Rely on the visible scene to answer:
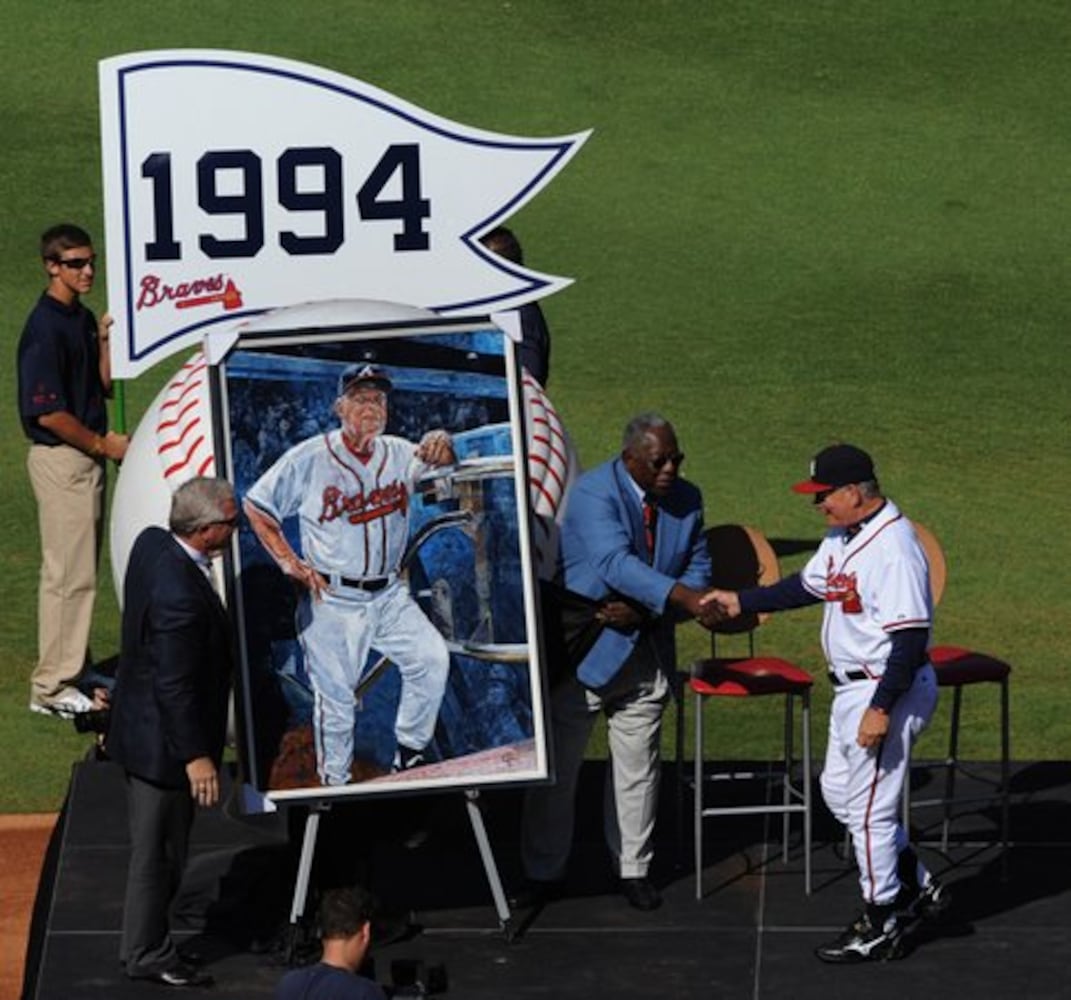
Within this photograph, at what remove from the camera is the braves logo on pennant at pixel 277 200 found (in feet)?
41.4

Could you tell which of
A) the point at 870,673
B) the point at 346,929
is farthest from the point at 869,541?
the point at 346,929

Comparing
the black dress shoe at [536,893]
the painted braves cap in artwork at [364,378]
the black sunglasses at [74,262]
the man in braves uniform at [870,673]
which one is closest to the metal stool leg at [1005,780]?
the man in braves uniform at [870,673]

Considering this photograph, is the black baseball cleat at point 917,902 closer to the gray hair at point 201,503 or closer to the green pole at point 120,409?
the gray hair at point 201,503

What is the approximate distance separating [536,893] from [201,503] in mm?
2071

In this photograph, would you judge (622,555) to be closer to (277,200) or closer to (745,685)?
(745,685)

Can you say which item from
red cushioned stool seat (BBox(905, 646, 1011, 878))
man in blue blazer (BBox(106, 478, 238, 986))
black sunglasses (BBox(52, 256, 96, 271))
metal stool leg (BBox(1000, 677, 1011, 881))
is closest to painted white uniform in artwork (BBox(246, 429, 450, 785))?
man in blue blazer (BBox(106, 478, 238, 986))

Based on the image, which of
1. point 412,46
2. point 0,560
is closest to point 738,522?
point 0,560

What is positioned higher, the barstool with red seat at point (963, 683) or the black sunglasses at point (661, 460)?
the black sunglasses at point (661, 460)

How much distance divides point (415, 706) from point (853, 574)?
5.13 ft

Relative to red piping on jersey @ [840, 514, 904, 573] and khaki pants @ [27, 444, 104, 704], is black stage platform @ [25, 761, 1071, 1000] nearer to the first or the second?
red piping on jersey @ [840, 514, 904, 573]

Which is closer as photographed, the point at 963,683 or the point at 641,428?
the point at 641,428

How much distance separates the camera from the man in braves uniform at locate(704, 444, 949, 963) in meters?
10.4

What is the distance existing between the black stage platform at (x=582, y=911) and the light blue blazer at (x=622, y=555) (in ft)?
2.97

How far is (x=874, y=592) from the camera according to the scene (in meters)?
10.4
